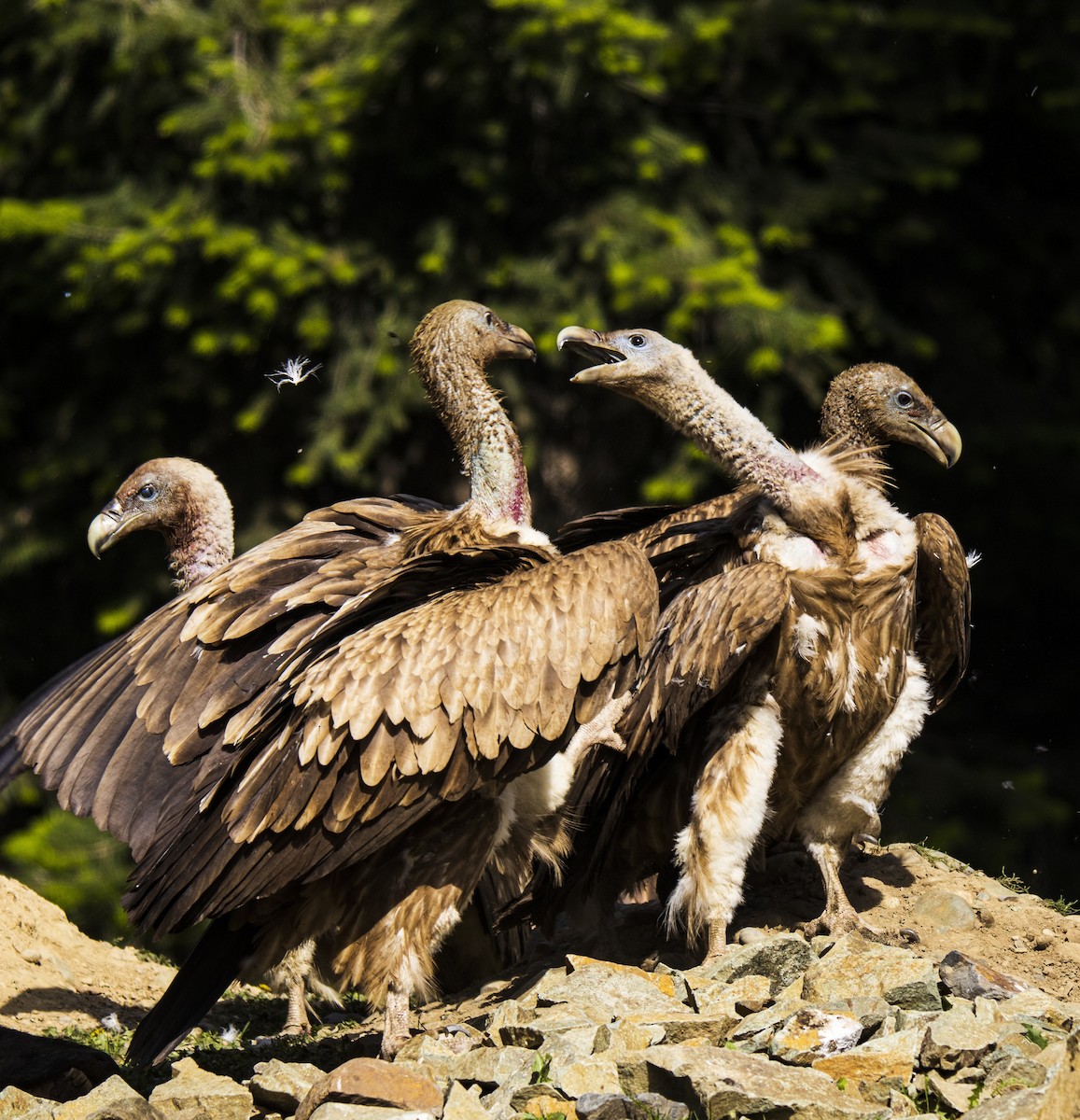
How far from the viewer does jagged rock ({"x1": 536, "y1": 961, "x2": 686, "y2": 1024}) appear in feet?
13.7

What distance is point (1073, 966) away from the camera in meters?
4.83

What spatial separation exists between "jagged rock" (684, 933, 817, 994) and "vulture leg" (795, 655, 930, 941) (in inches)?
20.6

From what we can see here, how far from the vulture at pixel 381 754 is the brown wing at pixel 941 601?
3.21 feet

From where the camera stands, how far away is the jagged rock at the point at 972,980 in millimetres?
4199

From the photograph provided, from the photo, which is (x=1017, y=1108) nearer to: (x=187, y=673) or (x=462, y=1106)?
(x=462, y=1106)

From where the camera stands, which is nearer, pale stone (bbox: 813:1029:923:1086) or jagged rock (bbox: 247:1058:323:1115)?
pale stone (bbox: 813:1029:923:1086)

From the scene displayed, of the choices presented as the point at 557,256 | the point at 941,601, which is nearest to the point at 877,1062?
the point at 941,601

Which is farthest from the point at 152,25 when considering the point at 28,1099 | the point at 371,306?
the point at 28,1099

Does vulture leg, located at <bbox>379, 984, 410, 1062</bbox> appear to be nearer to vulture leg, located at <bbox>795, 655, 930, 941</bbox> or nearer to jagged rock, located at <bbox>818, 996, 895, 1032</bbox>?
jagged rock, located at <bbox>818, 996, 895, 1032</bbox>

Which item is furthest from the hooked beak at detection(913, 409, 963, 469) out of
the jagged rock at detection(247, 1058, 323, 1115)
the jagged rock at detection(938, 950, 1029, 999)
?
the jagged rock at detection(247, 1058, 323, 1115)

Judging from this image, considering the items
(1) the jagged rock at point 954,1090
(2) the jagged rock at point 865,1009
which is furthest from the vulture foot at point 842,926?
(1) the jagged rock at point 954,1090

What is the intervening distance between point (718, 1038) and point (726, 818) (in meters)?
0.87

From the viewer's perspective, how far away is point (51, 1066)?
4.42 metres

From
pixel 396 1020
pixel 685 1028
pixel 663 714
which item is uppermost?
pixel 663 714
